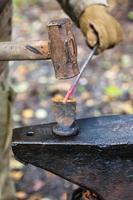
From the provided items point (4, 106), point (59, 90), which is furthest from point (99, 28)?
point (59, 90)

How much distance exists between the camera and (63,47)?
163cm

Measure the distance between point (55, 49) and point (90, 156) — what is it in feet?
1.30

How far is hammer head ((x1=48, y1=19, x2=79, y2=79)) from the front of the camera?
1.61 m

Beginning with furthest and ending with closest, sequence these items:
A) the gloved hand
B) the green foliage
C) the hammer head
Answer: the green foliage → the gloved hand → the hammer head

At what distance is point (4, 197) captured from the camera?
2.85 metres

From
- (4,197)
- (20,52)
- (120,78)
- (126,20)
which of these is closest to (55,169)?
(20,52)

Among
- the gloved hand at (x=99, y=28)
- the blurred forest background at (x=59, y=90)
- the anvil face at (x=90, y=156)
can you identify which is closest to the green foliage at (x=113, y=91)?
the blurred forest background at (x=59, y=90)

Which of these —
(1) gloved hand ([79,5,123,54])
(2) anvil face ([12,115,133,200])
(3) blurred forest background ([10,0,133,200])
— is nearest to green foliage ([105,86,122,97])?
(3) blurred forest background ([10,0,133,200])

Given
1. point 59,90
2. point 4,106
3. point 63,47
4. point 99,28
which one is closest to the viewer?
point 63,47

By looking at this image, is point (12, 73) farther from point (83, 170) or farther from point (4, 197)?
point (83, 170)

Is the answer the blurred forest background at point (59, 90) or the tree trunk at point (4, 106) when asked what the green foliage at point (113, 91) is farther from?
the tree trunk at point (4, 106)

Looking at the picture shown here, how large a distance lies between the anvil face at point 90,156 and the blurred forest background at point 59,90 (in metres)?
1.56

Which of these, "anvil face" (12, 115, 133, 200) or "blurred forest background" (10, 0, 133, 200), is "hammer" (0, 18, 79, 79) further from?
"blurred forest background" (10, 0, 133, 200)

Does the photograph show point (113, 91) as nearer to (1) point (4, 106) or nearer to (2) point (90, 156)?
(1) point (4, 106)
